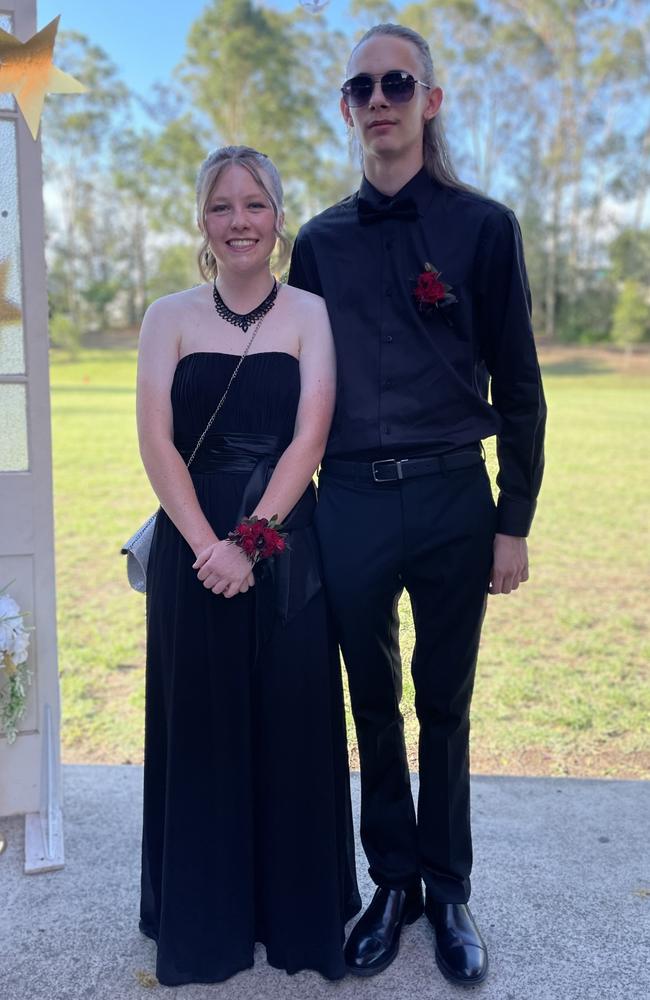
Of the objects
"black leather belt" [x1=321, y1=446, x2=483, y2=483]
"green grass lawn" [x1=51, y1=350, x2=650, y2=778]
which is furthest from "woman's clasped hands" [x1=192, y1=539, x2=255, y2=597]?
"green grass lawn" [x1=51, y1=350, x2=650, y2=778]

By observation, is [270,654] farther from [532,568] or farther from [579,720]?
[532,568]

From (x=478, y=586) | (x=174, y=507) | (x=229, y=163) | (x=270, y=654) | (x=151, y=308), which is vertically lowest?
(x=270, y=654)

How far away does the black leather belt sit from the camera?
213 cm

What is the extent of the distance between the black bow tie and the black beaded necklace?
0.32 m

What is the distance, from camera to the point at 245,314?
2.11 meters

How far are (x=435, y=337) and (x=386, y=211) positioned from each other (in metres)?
0.34

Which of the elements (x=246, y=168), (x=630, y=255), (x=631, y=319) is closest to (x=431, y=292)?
(x=246, y=168)

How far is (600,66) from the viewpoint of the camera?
126 feet

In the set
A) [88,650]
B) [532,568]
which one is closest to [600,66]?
[532,568]

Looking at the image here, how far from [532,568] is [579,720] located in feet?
10.2

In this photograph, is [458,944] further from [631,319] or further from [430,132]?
[631,319]

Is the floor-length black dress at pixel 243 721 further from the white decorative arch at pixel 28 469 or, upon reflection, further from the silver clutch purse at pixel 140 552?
the white decorative arch at pixel 28 469

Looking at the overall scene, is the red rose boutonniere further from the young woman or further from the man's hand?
the man's hand

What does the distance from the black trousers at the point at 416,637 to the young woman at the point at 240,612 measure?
0.10 metres
